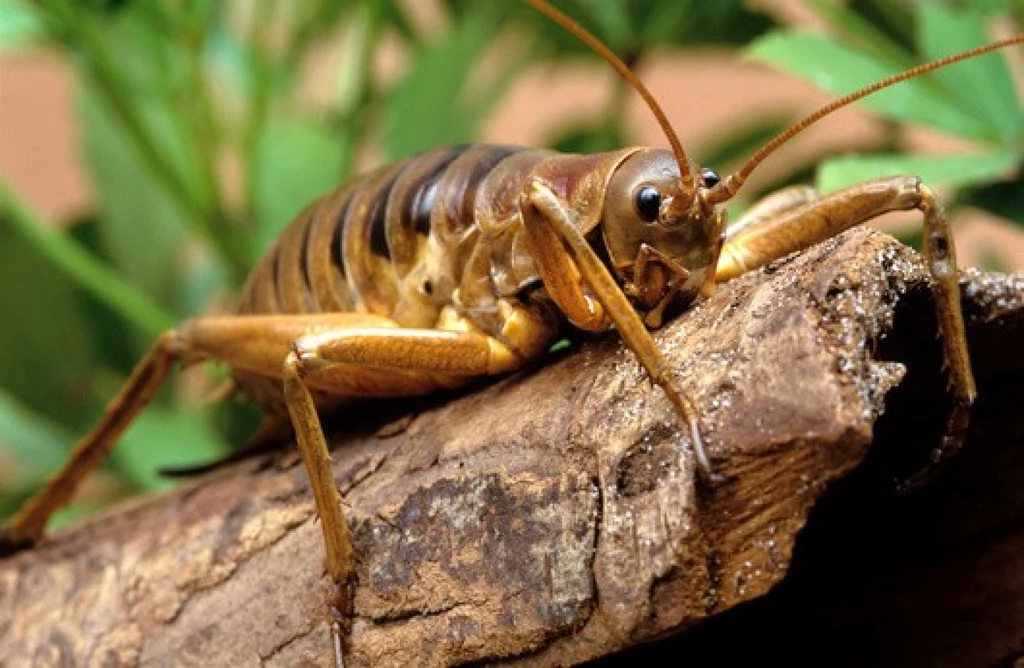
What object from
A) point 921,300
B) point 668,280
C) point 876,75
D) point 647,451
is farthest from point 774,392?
point 876,75

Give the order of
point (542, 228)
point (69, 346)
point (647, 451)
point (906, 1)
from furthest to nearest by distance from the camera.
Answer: point (69, 346) → point (906, 1) → point (542, 228) → point (647, 451)

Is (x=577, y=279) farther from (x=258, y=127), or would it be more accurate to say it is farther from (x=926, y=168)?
(x=258, y=127)

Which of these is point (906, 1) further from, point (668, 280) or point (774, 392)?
point (774, 392)

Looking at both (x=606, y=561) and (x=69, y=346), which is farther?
(x=69, y=346)

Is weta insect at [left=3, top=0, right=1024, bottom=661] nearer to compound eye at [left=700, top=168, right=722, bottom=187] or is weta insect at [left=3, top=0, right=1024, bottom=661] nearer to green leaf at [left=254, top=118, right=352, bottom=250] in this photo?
compound eye at [left=700, top=168, right=722, bottom=187]

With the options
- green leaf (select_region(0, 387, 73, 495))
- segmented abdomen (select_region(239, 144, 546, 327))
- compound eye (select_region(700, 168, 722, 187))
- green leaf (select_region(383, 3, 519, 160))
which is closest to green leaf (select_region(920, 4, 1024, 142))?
compound eye (select_region(700, 168, 722, 187))

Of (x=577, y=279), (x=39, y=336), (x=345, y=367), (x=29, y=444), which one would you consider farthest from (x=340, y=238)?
(x=39, y=336)
